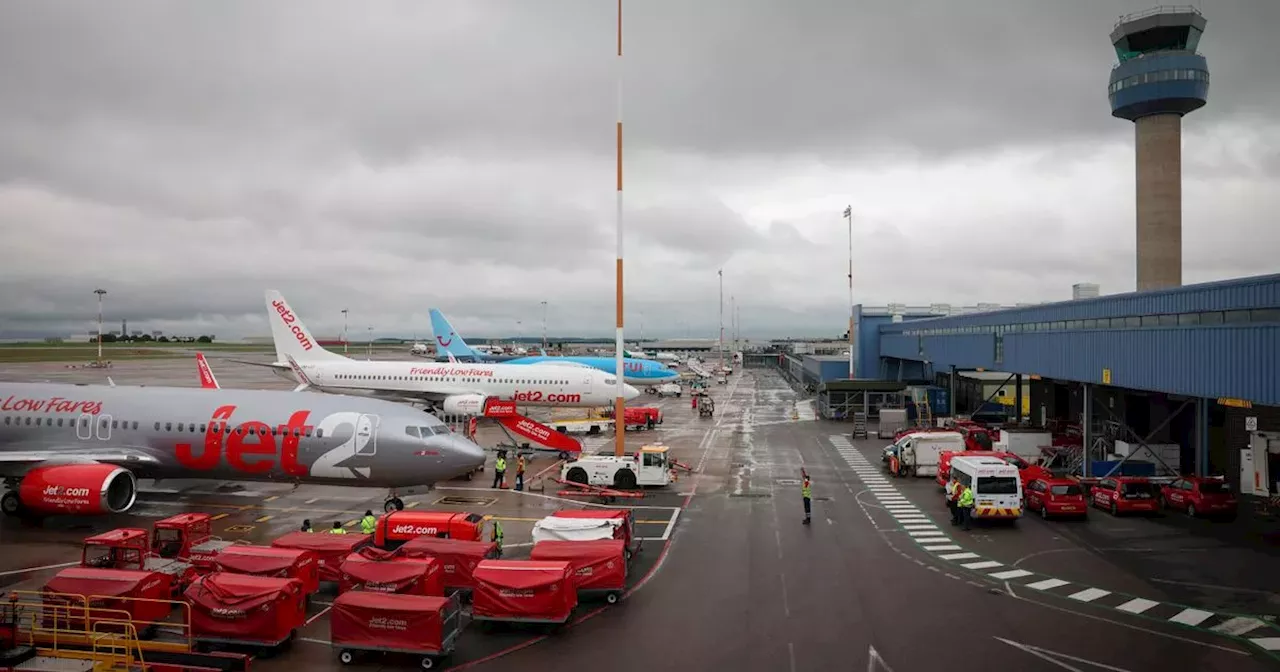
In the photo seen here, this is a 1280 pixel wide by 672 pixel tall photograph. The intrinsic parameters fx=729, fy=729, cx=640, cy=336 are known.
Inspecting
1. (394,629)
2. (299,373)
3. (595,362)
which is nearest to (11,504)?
(394,629)

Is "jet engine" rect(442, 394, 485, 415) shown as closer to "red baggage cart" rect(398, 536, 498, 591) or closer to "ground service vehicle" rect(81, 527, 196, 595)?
"ground service vehicle" rect(81, 527, 196, 595)

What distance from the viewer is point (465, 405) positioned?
57.2 m

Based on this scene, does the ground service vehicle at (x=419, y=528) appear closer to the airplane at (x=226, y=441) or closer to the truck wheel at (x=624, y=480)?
the airplane at (x=226, y=441)

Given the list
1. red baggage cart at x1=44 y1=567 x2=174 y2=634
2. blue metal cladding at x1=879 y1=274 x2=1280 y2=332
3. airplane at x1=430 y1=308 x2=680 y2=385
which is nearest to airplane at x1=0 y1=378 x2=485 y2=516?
red baggage cart at x1=44 y1=567 x2=174 y2=634

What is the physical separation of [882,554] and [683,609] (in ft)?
30.2

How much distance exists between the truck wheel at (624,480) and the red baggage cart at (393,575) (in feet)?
57.6

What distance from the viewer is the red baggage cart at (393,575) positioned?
1791cm

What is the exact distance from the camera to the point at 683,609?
19.8 m

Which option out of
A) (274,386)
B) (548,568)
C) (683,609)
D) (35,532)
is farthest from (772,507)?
(274,386)

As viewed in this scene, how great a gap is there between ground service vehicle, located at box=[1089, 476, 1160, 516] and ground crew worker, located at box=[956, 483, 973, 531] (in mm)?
7300

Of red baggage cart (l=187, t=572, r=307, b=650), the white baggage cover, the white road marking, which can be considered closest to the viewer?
red baggage cart (l=187, t=572, r=307, b=650)

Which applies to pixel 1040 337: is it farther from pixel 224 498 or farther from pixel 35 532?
pixel 35 532

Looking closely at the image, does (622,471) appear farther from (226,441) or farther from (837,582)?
(226,441)

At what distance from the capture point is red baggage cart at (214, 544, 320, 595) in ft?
60.3
